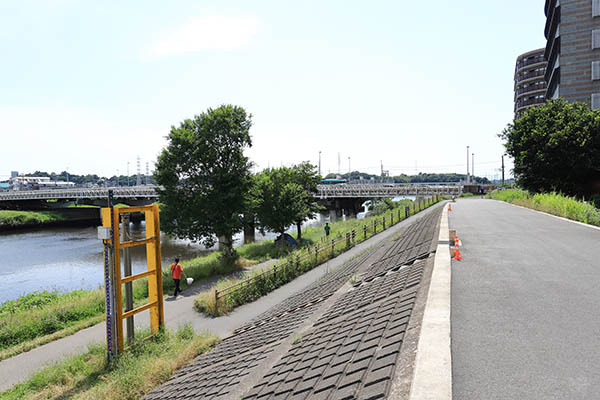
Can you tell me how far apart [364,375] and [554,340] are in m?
2.47

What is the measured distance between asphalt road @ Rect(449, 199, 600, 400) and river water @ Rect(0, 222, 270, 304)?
2477 centimetres

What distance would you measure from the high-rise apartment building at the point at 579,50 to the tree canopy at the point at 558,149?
60.2 ft

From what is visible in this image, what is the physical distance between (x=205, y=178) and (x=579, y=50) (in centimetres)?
4510

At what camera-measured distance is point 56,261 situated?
3322 cm

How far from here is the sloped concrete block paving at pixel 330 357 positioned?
3.18 metres

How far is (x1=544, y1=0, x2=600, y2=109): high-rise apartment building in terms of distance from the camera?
38656 millimetres

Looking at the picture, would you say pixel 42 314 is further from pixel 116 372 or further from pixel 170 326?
pixel 116 372

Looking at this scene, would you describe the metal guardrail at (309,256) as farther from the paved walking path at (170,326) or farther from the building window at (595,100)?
the building window at (595,100)

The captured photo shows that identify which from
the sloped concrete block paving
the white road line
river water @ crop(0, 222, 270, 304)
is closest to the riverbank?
river water @ crop(0, 222, 270, 304)

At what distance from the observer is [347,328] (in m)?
4.79

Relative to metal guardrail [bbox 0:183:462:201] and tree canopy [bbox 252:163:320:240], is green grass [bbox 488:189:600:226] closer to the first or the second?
tree canopy [bbox 252:163:320:240]

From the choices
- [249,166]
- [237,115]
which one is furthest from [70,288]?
[237,115]

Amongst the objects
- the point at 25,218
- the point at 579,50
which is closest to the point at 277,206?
the point at 579,50

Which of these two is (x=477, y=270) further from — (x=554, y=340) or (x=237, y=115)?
(x=237, y=115)
